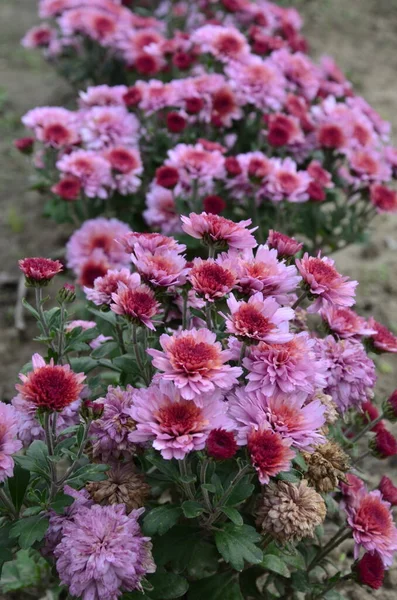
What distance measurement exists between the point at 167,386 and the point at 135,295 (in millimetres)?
231

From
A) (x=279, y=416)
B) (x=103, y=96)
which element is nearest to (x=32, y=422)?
(x=279, y=416)

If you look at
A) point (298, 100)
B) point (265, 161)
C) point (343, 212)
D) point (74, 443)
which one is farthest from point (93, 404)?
point (298, 100)

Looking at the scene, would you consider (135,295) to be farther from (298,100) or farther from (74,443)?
(298,100)

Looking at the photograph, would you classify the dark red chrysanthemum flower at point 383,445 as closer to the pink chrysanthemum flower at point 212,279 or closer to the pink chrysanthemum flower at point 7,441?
the pink chrysanthemum flower at point 212,279

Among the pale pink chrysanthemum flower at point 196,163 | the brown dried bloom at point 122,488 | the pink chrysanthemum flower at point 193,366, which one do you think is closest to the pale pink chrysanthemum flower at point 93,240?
the pale pink chrysanthemum flower at point 196,163

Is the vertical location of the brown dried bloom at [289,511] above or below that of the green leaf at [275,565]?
above

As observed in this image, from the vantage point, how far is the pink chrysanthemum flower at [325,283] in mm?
1548

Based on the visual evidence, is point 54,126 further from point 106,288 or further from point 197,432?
point 197,432

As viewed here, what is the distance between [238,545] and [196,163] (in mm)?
1607

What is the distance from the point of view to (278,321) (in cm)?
Answer: 143

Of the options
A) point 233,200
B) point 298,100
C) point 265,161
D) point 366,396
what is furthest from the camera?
point 298,100

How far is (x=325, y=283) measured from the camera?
5.10 ft

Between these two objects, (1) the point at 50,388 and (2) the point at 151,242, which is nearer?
(1) the point at 50,388

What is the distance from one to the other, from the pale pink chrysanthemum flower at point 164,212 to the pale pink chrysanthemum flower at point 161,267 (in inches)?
52.9
